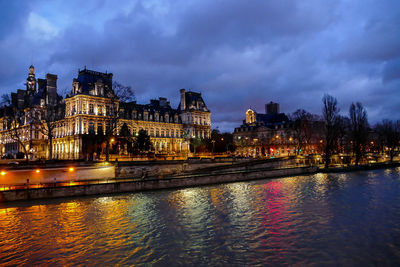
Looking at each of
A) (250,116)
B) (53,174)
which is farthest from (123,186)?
(250,116)

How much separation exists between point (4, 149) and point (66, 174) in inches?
2959

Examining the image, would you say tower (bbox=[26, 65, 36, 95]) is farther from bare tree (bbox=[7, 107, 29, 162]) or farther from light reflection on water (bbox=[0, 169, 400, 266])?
light reflection on water (bbox=[0, 169, 400, 266])

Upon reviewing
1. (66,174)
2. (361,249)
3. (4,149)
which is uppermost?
(4,149)

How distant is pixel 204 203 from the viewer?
23625 mm

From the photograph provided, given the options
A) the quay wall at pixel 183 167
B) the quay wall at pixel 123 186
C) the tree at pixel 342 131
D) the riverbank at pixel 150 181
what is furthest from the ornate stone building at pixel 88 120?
the tree at pixel 342 131

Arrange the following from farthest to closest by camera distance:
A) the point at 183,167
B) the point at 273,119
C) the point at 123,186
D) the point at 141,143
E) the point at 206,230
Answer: the point at 273,119, the point at 141,143, the point at 183,167, the point at 123,186, the point at 206,230

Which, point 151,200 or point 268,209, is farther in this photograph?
point 151,200

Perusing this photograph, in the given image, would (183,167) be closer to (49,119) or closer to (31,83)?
(49,119)

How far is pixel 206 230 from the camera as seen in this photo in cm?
1606

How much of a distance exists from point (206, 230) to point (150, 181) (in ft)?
52.6

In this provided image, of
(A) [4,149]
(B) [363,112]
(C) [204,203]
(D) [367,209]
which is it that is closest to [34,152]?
(A) [4,149]

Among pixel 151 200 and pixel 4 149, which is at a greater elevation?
pixel 4 149

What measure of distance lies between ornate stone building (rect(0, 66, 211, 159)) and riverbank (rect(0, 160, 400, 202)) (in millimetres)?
13692

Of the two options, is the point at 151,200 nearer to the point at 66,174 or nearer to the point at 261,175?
the point at 66,174
